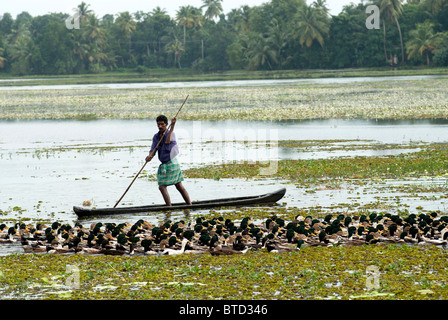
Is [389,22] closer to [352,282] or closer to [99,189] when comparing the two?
[99,189]

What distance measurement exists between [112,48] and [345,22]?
170 feet

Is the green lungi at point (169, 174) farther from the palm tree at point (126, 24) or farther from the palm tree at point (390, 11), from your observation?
the palm tree at point (126, 24)

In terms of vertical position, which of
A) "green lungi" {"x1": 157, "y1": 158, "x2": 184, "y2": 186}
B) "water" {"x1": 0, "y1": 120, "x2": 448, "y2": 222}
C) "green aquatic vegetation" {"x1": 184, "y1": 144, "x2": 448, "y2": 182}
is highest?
"green lungi" {"x1": 157, "y1": 158, "x2": 184, "y2": 186}

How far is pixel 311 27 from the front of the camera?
11819cm

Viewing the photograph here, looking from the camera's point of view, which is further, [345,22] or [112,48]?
[112,48]

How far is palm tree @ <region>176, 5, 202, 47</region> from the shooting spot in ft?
513

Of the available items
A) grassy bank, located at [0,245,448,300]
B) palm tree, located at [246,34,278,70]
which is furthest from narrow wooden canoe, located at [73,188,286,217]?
palm tree, located at [246,34,278,70]

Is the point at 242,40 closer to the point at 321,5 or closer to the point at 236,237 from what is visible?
the point at 321,5

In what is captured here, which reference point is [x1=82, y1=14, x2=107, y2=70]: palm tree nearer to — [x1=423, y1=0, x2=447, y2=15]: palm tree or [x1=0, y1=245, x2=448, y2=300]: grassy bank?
[x1=423, y1=0, x2=447, y2=15]: palm tree

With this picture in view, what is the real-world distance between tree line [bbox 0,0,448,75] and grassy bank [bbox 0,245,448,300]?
315 ft

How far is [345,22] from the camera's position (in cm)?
11819

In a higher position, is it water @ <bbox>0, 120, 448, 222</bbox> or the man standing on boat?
the man standing on boat

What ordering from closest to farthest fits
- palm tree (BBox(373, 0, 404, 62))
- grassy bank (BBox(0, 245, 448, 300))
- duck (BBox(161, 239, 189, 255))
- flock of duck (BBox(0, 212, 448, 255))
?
1. grassy bank (BBox(0, 245, 448, 300))
2. duck (BBox(161, 239, 189, 255))
3. flock of duck (BBox(0, 212, 448, 255))
4. palm tree (BBox(373, 0, 404, 62))
